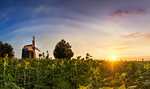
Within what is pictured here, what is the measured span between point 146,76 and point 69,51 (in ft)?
160

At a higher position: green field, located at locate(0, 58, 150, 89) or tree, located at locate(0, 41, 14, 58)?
tree, located at locate(0, 41, 14, 58)

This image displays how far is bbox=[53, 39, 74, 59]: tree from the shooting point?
5162cm

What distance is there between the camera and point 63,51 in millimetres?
52406

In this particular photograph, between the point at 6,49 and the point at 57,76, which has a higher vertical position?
the point at 6,49

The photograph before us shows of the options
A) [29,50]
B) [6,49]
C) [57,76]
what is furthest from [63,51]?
[57,76]

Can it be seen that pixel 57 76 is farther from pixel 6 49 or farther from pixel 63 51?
pixel 63 51

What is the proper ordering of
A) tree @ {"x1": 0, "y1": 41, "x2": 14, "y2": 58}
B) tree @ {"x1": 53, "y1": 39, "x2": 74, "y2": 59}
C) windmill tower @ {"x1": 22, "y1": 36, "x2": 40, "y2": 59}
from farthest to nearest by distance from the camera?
tree @ {"x1": 53, "y1": 39, "x2": 74, "y2": 59}, windmill tower @ {"x1": 22, "y1": 36, "x2": 40, "y2": 59}, tree @ {"x1": 0, "y1": 41, "x2": 14, "y2": 58}

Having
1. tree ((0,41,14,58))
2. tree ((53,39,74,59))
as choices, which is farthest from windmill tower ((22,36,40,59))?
tree ((53,39,74,59))

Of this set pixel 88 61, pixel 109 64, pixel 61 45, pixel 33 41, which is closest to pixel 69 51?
pixel 61 45

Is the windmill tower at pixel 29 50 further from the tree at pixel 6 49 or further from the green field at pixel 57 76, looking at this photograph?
the green field at pixel 57 76

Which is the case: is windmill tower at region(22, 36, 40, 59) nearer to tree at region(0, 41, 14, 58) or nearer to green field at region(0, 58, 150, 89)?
tree at region(0, 41, 14, 58)

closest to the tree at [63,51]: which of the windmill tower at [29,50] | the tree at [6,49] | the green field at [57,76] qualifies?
the windmill tower at [29,50]

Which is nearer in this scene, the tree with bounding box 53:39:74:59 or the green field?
the green field

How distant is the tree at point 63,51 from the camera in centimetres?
5162
